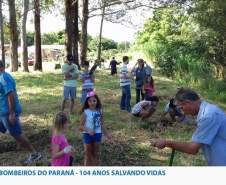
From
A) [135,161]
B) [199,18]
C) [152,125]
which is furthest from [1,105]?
[199,18]

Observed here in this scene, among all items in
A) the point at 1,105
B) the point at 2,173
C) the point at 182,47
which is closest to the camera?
the point at 2,173

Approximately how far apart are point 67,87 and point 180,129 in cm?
305

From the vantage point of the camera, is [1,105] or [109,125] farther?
[109,125]

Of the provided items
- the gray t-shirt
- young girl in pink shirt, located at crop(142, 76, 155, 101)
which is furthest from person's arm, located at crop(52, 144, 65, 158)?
young girl in pink shirt, located at crop(142, 76, 155, 101)

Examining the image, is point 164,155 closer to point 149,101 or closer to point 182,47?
point 149,101

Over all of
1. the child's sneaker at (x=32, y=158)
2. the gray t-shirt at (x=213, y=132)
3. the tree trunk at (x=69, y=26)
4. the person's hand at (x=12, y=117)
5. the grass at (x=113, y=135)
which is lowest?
the grass at (x=113, y=135)

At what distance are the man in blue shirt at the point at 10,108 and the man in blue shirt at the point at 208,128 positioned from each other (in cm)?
431

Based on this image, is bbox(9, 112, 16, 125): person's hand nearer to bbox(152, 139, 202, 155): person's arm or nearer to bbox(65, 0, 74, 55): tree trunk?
bbox(152, 139, 202, 155): person's arm

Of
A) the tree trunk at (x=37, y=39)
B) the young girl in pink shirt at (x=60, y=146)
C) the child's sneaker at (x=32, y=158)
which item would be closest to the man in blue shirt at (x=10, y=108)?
the child's sneaker at (x=32, y=158)

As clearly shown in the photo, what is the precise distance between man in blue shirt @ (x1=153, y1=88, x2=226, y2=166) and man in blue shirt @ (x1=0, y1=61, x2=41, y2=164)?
4.31m

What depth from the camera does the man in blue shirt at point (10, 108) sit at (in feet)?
28.7

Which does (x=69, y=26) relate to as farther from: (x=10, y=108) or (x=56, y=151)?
(x=56, y=151)

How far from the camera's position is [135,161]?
30.3 ft

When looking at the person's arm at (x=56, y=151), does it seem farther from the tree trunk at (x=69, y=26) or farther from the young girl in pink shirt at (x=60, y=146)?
the tree trunk at (x=69, y=26)
